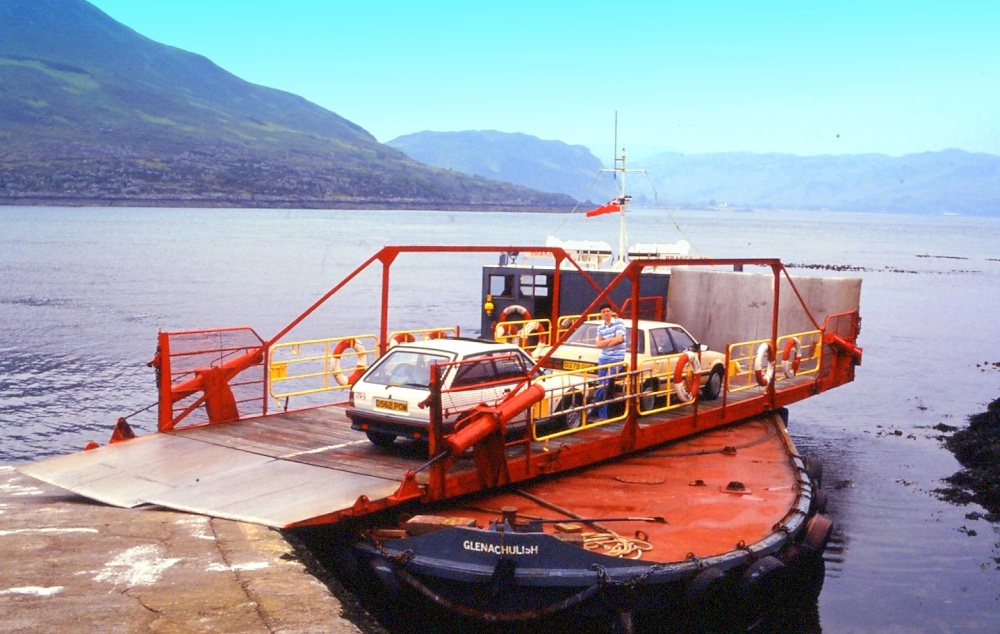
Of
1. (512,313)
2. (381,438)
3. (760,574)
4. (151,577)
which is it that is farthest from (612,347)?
(512,313)

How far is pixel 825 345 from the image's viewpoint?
74.2 feet

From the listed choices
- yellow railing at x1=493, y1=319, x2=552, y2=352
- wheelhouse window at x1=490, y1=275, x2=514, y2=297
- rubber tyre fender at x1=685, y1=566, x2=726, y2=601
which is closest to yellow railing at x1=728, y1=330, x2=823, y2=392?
yellow railing at x1=493, y1=319, x2=552, y2=352

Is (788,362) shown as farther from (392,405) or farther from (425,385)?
(392,405)

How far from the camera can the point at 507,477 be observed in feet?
41.6

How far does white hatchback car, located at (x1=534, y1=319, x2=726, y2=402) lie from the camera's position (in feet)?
57.5

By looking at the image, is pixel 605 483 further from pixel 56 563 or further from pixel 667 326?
pixel 56 563

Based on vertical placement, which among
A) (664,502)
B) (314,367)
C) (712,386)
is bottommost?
(314,367)

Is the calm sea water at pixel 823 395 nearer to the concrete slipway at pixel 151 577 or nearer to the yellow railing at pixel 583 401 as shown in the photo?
the yellow railing at pixel 583 401

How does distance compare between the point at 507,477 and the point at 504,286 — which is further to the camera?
the point at 504,286

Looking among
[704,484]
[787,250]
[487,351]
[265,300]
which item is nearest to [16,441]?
[487,351]

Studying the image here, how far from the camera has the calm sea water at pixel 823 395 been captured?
17.6 metres

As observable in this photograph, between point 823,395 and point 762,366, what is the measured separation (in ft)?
56.0

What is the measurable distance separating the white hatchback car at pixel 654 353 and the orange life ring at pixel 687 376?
0.32 ft

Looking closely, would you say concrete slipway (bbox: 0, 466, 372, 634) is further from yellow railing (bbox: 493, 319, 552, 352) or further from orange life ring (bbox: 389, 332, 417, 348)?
yellow railing (bbox: 493, 319, 552, 352)
